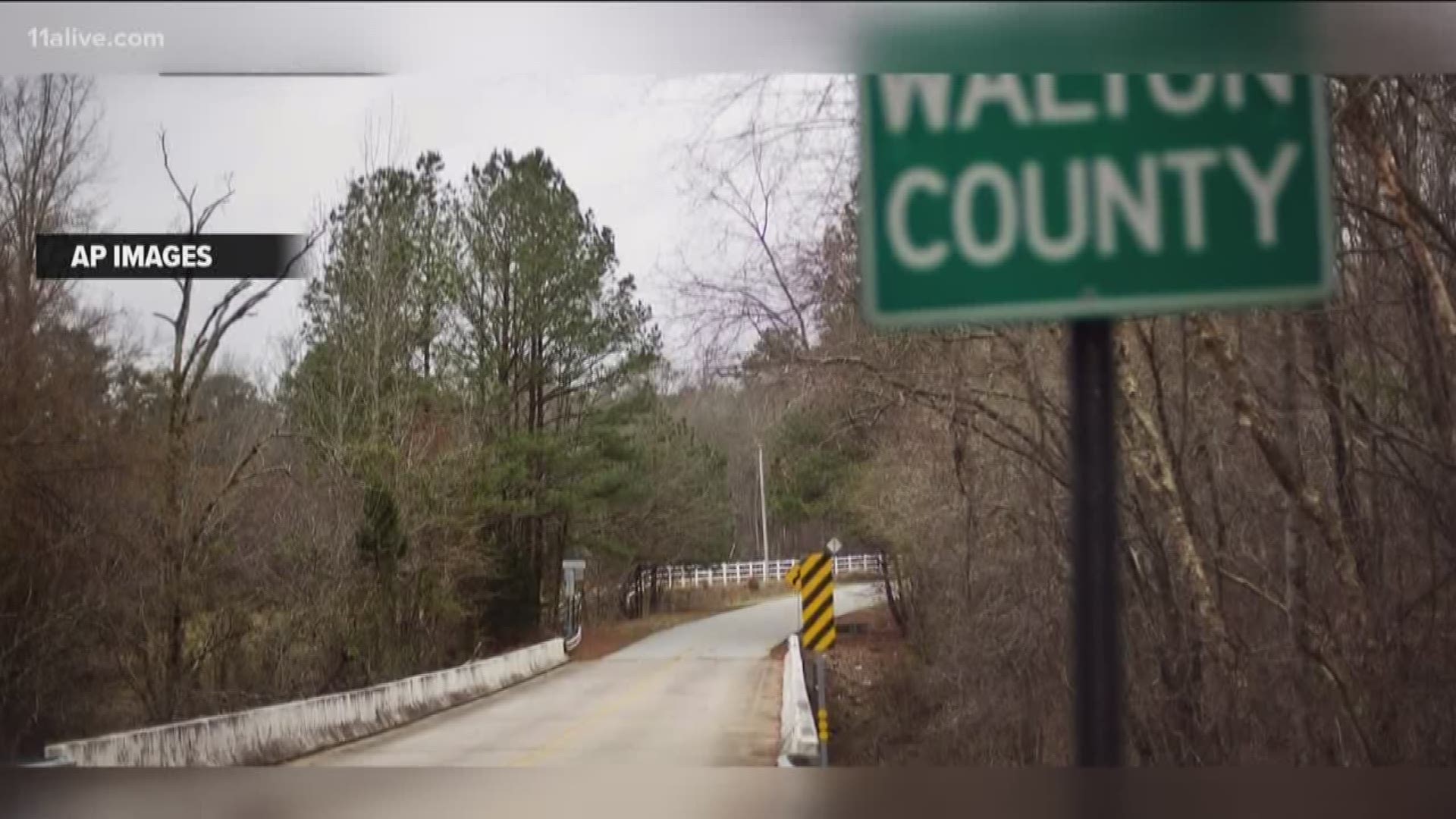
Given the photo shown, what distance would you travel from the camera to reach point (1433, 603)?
5.02 metres

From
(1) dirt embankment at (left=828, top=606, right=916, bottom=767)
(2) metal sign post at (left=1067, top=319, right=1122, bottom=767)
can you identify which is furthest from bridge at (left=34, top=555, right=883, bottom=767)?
(2) metal sign post at (left=1067, top=319, right=1122, bottom=767)

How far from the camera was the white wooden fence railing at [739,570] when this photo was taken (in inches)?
202

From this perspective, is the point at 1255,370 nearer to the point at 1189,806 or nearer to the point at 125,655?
the point at 1189,806

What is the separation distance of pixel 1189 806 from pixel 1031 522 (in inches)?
52.2

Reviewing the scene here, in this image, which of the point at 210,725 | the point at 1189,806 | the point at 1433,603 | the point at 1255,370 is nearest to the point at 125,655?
the point at 210,725

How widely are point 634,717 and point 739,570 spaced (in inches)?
32.7

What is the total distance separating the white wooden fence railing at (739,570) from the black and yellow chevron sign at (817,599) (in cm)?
5

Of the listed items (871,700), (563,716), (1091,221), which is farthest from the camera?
(563,716)

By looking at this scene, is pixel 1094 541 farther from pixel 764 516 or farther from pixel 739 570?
pixel 739 570

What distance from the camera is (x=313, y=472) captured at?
5262 mm

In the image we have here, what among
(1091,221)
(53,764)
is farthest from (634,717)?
(1091,221)

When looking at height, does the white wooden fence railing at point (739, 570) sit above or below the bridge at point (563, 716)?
above
